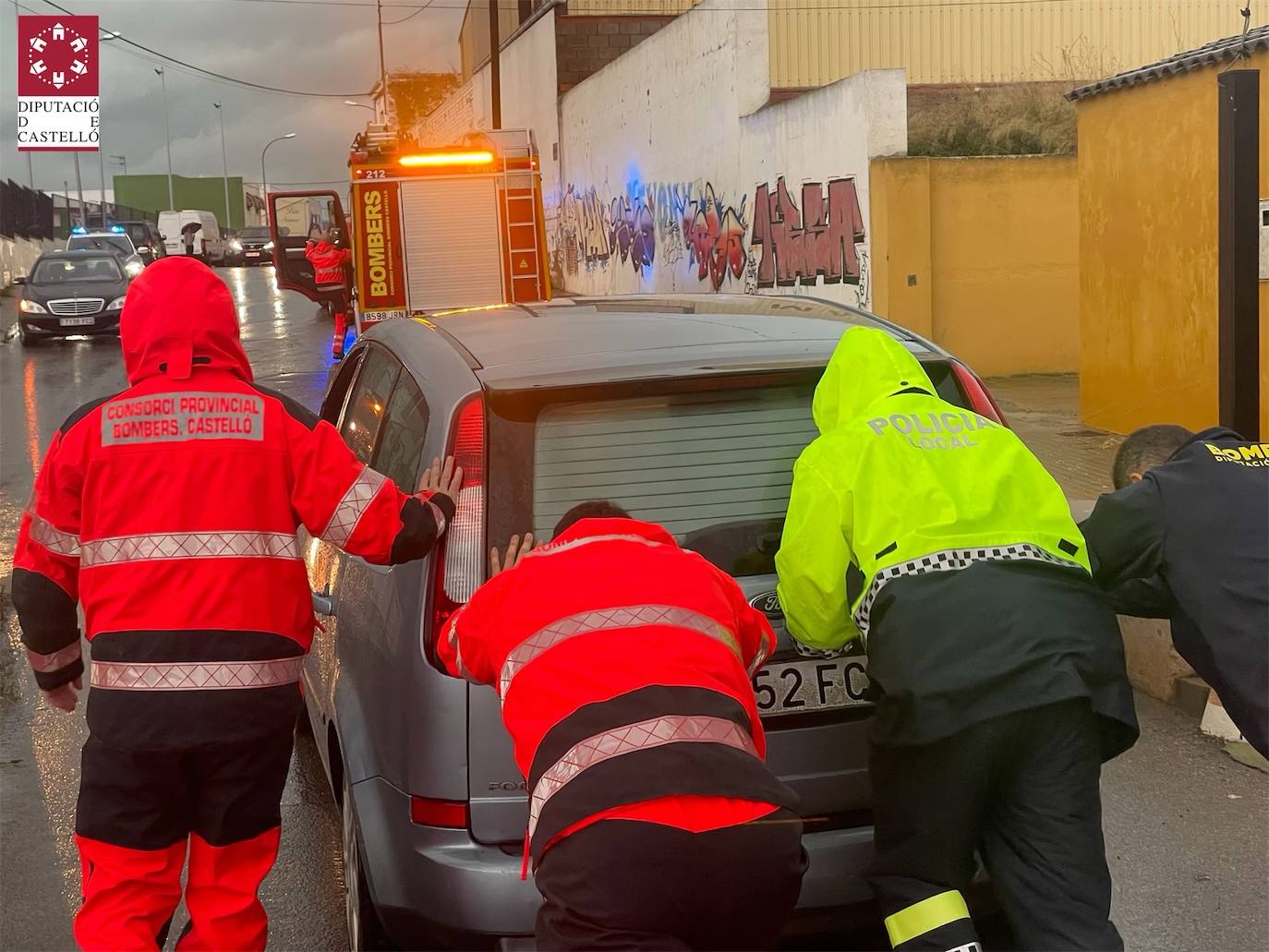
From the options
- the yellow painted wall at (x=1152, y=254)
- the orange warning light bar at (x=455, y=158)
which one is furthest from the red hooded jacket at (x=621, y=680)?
the orange warning light bar at (x=455, y=158)

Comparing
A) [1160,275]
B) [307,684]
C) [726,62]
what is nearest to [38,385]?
[726,62]

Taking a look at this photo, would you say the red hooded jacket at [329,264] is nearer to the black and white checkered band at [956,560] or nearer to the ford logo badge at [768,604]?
the ford logo badge at [768,604]

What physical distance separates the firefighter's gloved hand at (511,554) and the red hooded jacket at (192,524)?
0.16 meters

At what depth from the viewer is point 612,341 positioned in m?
3.74

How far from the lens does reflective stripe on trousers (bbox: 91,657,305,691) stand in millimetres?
3176

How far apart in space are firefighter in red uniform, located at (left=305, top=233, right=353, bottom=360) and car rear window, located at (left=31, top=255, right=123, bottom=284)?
7.00 m

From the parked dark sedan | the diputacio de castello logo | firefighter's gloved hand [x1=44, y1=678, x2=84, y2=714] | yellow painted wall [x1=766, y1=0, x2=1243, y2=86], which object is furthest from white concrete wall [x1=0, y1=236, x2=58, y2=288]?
firefighter's gloved hand [x1=44, y1=678, x2=84, y2=714]

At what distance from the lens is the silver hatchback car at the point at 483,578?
320cm

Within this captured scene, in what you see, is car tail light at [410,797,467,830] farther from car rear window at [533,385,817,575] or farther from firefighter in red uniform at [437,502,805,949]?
car rear window at [533,385,817,575]

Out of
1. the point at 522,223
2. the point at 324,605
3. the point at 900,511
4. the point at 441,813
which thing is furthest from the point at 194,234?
the point at 900,511

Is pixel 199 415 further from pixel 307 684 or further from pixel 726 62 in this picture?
pixel 726 62

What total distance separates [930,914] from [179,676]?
1.73m

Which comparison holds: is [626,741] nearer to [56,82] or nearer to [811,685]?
[811,685]

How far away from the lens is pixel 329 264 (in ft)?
65.9
